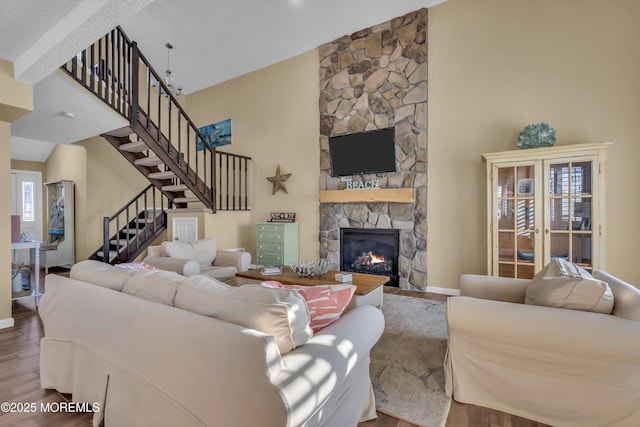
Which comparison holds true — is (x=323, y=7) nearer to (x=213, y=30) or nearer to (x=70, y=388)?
(x=213, y=30)

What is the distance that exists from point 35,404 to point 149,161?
3.76 metres

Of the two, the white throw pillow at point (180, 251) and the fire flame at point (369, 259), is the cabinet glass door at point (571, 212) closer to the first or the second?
the fire flame at point (369, 259)

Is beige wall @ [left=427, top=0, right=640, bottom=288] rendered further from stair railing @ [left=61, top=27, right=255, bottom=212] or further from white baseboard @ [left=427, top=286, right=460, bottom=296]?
stair railing @ [left=61, top=27, right=255, bottom=212]

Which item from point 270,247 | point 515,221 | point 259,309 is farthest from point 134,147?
point 515,221

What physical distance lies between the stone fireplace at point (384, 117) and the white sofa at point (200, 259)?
171 centimetres

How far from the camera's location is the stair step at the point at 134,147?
179 inches

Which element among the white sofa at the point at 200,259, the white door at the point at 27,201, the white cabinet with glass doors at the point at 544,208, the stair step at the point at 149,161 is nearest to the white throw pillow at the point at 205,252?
the white sofa at the point at 200,259

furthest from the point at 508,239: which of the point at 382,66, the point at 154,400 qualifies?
the point at 154,400

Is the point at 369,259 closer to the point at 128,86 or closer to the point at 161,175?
the point at 161,175

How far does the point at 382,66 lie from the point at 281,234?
3.19 metres

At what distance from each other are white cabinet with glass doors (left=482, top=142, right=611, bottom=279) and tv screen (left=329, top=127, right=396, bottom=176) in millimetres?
1429

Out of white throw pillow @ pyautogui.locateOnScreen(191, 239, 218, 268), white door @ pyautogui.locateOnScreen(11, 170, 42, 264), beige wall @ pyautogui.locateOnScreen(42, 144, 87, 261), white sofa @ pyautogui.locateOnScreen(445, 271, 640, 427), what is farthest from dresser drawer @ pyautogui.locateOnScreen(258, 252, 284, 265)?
white door @ pyautogui.locateOnScreen(11, 170, 42, 264)

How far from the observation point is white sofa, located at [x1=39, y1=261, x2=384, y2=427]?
3.27 ft

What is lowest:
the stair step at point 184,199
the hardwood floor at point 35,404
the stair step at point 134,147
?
the hardwood floor at point 35,404
